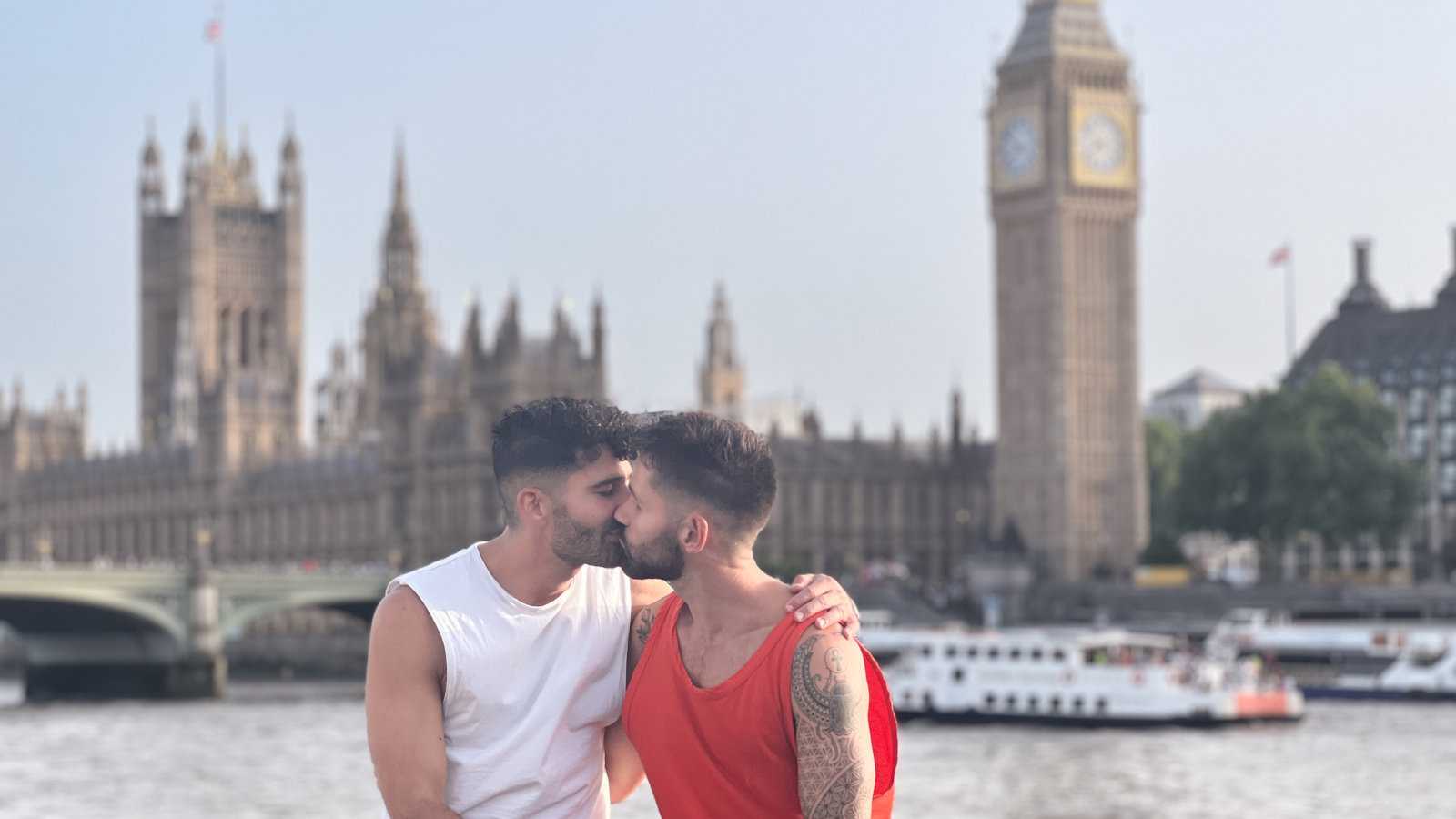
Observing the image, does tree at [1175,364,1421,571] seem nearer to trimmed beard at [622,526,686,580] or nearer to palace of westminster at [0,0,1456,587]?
palace of westminster at [0,0,1456,587]

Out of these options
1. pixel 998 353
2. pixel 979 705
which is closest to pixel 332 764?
pixel 979 705

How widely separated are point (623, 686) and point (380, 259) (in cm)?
11120

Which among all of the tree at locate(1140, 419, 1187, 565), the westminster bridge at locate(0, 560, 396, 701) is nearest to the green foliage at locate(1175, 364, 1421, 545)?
the tree at locate(1140, 419, 1187, 565)

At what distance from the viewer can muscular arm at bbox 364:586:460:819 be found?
605cm

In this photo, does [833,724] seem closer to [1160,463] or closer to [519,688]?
[519,688]

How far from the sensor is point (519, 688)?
6199 mm

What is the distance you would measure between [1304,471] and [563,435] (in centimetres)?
7579

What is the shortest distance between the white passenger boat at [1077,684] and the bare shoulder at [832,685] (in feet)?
164

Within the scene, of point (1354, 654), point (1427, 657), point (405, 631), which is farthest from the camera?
point (1354, 654)

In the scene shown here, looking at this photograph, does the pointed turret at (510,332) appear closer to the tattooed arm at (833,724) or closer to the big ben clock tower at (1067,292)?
the big ben clock tower at (1067,292)

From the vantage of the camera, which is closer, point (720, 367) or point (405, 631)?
point (405, 631)

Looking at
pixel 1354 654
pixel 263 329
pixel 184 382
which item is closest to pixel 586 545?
pixel 1354 654

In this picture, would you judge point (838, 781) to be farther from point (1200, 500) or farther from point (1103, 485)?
point (1103, 485)

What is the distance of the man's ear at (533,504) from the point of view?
622 centimetres
